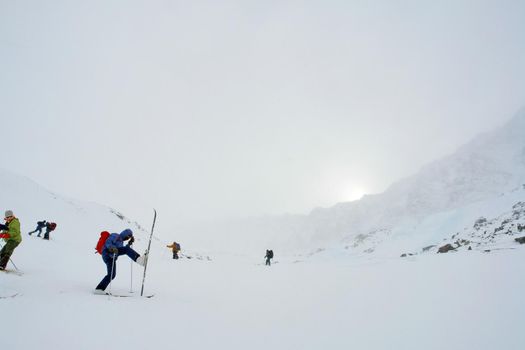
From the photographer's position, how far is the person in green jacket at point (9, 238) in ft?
28.3

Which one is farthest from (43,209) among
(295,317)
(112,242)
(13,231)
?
(295,317)

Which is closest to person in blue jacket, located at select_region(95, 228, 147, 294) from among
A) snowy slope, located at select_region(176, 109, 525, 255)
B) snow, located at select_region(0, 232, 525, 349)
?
snow, located at select_region(0, 232, 525, 349)

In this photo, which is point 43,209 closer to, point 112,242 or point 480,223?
point 112,242

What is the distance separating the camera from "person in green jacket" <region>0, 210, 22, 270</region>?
8.62 m

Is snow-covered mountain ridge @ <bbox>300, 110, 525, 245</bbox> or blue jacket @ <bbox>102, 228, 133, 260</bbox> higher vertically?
snow-covered mountain ridge @ <bbox>300, 110, 525, 245</bbox>

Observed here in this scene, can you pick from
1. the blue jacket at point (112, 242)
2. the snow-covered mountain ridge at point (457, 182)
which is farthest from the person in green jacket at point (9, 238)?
the snow-covered mountain ridge at point (457, 182)

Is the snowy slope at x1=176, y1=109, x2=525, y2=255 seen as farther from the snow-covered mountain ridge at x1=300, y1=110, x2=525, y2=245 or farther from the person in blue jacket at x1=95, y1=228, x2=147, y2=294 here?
the person in blue jacket at x1=95, y1=228, x2=147, y2=294

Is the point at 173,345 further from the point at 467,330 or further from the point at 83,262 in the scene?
the point at 83,262

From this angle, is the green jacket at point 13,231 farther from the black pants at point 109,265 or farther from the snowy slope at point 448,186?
the snowy slope at point 448,186

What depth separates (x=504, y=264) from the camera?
375 inches

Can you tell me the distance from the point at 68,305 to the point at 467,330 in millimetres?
7091

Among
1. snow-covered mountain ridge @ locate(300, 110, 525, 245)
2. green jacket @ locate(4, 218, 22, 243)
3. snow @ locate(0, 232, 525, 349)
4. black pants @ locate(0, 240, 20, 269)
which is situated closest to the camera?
snow @ locate(0, 232, 525, 349)

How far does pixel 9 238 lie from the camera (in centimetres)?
887

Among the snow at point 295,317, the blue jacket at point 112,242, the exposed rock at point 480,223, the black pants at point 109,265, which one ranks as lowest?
the snow at point 295,317
